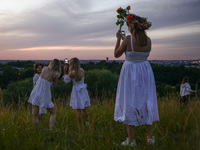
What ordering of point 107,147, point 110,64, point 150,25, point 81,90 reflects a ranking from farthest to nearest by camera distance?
point 110,64 → point 81,90 → point 150,25 → point 107,147

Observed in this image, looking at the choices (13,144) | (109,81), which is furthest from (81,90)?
(109,81)

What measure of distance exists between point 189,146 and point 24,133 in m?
2.46

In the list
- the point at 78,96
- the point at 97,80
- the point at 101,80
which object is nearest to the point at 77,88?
the point at 78,96

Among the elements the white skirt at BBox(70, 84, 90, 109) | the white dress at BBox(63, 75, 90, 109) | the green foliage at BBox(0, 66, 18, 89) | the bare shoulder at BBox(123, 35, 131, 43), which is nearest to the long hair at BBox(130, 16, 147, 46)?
the bare shoulder at BBox(123, 35, 131, 43)

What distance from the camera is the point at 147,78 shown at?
299 cm

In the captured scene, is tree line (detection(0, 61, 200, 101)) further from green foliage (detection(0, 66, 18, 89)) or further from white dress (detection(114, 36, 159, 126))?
white dress (detection(114, 36, 159, 126))

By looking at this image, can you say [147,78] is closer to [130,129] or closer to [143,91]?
[143,91]

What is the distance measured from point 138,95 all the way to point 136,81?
0.22 meters

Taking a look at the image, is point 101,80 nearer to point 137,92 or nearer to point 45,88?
point 45,88

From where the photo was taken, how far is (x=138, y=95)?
115 inches

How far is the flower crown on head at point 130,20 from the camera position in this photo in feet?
9.33

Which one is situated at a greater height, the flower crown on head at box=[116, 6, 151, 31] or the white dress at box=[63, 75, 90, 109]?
the flower crown on head at box=[116, 6, 151, 31]

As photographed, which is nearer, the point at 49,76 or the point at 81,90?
the point at 49,76

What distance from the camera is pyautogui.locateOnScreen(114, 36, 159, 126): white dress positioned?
2.92 m
